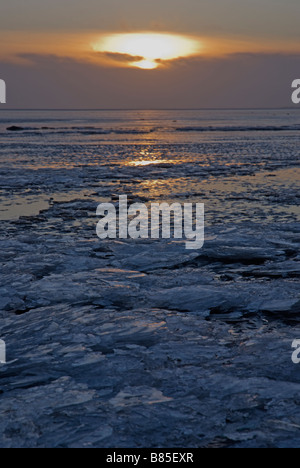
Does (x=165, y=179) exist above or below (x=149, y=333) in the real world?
above

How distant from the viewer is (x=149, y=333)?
13.1 ft

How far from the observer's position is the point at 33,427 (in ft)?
9.08

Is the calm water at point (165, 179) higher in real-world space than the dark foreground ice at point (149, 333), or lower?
higher

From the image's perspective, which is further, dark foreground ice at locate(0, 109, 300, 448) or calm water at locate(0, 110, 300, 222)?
calm water at locate(0, 110, 300, 222)

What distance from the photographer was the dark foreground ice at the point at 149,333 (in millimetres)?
2797

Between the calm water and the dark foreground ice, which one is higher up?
the calm water

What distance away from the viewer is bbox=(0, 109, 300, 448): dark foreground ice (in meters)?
2.80

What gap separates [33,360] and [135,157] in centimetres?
1753

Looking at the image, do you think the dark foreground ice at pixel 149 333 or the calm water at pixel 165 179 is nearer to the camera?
the dark foreground ice at pixel 149 333

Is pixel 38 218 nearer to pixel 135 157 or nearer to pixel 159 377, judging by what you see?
pixel 159 377

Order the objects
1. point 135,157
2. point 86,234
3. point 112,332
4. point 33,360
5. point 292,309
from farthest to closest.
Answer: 1. point 135,157
2. point 86,234
3. point 292,309
4. point 112,332
5. point 33,360

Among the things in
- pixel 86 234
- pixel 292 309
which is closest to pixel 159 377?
pixel 292 309

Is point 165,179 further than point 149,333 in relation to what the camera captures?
Yes

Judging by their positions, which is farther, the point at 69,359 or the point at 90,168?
the point at 90,168
